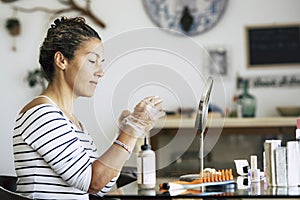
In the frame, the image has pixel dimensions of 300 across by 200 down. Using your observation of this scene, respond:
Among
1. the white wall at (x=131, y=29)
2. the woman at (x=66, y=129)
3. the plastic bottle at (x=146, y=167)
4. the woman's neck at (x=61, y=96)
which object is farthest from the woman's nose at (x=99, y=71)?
the white wall at (x=131, y=29)

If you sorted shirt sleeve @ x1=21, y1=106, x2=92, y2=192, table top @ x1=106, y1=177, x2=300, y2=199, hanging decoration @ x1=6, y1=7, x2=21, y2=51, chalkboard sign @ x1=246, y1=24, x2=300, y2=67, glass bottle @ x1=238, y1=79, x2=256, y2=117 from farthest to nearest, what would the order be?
hanging decoration @ x1=6, y1=7, x2=21, y2=51 < chalkboard sign @ x1=246, y1=24, x2=300, y2=67 < glass bottle @ x1=238, y1=79, x2=256, y2=117 < table top @ x1=106, y1=177, x2=300, y2=199 < shirt sleeve @ x1=21, y1=106, x2=92, y2=192

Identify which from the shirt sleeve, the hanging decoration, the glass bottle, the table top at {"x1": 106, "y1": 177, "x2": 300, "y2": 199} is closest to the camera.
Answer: the shirt sleeve

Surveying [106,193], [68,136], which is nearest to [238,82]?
[106,193]

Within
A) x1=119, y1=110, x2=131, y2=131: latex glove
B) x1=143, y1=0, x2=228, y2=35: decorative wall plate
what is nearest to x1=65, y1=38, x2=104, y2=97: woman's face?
x1=119, y1=110, x2=131, y2=131: latex glove

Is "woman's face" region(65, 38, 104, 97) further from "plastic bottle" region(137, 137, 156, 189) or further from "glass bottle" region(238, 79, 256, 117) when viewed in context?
"glass bottle" region(238, 79, 256, 117)

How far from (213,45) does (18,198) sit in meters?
3.21

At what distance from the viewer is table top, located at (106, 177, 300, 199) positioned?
2002 mm

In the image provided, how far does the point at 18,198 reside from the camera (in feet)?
6.40

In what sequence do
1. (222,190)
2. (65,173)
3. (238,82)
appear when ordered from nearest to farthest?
(65,173) < (222,190) < (238,82)

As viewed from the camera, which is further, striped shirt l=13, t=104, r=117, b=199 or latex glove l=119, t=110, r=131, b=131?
latex glove l=119, t=110, r=131, b=131

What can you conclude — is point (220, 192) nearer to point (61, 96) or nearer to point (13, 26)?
point (61, 96)

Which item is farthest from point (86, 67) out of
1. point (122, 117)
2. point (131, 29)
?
point (131, 29)

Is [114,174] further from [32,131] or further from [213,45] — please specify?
[213,45]

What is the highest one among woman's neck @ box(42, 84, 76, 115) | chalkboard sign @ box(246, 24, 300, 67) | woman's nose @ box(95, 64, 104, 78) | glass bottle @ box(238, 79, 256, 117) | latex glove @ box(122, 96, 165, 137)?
chalkboard sign @ box(246, 24, 300, 67)
